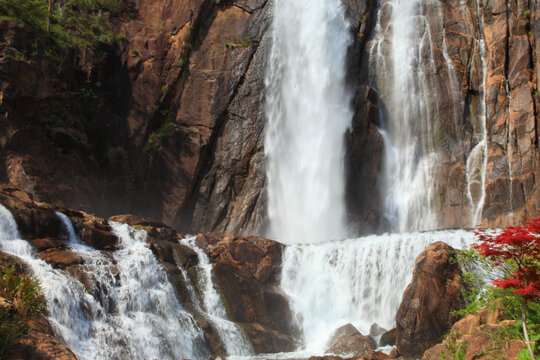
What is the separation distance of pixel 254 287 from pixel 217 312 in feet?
6.91

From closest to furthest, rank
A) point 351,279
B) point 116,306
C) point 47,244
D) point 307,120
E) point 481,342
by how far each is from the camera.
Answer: point 481,342 < point 116,306 < point 47,244 < point 351,279 < point 307,120

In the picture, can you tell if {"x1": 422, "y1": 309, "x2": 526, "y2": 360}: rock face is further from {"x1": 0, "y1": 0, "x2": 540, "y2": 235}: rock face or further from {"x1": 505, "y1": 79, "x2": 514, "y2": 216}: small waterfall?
{"x1": 505, "y1": 79, "x2": 514, "y2": 216}: small waterfall

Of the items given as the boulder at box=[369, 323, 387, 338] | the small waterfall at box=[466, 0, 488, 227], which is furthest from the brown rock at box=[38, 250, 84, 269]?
the small waterfall at box=[466, 0, 488, 227]

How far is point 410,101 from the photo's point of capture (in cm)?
3086

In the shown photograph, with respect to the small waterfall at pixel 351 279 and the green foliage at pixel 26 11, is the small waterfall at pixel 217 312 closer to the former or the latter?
the small waterfall at pixel 351 279

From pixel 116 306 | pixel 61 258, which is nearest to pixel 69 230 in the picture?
pixel 61 258

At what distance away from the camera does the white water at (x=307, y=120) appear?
1186 inches

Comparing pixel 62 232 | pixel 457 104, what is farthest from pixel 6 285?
pixel 457 104

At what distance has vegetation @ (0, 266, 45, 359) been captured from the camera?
7746 millimetres

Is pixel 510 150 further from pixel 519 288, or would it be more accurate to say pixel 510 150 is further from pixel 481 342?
pixel 519 288

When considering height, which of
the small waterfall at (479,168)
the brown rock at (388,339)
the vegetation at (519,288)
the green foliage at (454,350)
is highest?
the small waterfall at (479,168)

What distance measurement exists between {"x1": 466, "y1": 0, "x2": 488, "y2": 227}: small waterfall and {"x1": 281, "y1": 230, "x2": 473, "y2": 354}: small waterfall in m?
7.46

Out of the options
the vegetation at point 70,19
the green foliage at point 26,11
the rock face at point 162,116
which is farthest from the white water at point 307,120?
the green foliage at point 26,11

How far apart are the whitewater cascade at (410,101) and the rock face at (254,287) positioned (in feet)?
35.0
